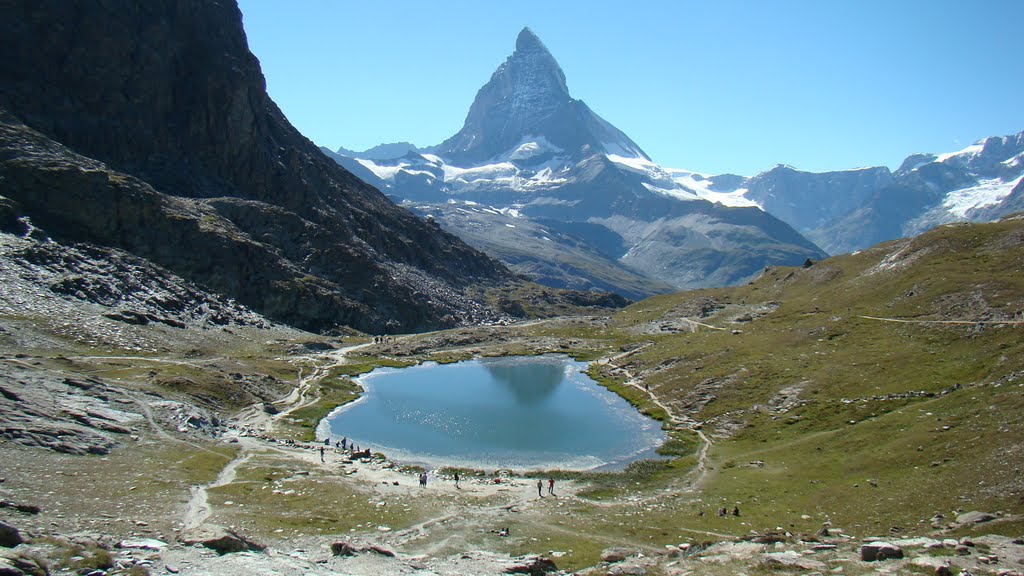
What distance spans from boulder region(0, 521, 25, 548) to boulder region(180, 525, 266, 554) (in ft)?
21.9

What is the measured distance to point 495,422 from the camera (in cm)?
9181

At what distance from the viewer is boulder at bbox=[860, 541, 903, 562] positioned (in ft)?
96.7

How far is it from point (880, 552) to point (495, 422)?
6540 centimetres

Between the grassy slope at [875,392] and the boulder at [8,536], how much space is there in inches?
1454

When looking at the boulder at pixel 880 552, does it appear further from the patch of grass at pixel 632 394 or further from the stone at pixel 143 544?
the patch of grass at pixel 632 394

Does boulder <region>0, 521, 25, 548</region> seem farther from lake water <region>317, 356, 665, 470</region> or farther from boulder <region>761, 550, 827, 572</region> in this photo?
lake water <region>317, 356, 665, 470</region>

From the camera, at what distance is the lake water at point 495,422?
7288cm

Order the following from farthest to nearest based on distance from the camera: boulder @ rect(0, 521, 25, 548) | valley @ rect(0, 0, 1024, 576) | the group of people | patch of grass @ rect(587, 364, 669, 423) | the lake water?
patch of grass @ rect(587, 364, 669, 423) → the lake water → the group of people → valley @ rect(0, 0, 1024, 576) → boulder @ rect(0, 521, 25, 548)

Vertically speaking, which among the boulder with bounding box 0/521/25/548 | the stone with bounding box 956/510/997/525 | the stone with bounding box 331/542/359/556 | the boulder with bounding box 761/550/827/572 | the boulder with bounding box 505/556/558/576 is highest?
the boulder with bounding box 0/521/25/548

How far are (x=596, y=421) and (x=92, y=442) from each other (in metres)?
58.7

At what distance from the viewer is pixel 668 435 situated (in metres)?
77.5

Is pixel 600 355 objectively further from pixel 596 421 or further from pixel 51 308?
pixel 51 308

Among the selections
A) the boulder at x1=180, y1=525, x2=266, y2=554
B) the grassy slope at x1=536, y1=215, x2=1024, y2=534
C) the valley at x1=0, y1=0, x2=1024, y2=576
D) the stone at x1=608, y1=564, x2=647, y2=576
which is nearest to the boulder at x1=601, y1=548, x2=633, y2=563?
the valley at x1=0, y1=0, x2=1024, y2=576

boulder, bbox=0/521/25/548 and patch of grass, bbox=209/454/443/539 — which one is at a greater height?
boulder, bbox=0/521/25/548
